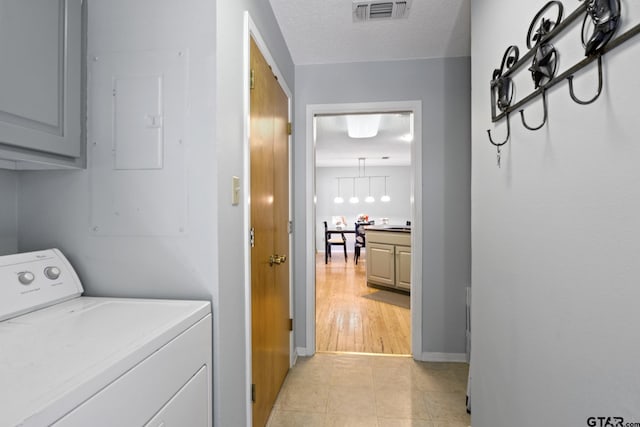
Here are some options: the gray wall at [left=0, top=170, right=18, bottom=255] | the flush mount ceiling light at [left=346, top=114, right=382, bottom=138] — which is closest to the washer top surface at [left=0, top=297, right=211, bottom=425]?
the gray wall at [left=0, top=170, right=18, bottom=255]

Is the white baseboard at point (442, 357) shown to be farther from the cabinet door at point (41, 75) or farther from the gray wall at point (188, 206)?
the cabinet door at point (41, 75)

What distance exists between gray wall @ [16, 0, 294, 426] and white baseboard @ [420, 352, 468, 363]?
68.3 inches

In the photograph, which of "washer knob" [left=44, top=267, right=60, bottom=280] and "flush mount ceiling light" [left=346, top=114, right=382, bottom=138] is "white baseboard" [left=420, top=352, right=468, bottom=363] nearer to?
"washer knob" [left=44, top=267, right=60, bottom=280]

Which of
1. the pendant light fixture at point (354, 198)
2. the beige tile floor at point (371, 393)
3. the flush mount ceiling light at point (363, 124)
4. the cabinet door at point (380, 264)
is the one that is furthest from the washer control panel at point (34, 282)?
the pendant light fixture at point (354, 198)

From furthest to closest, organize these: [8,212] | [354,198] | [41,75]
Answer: [354,198]
[8,212]
[41,75]

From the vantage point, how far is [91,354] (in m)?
0.67

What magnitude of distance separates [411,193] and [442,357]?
1333mm

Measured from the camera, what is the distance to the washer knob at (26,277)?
3.16 ft

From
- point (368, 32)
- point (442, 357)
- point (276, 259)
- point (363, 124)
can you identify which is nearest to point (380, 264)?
point (363, 124)

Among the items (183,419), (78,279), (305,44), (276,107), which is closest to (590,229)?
(183,419)

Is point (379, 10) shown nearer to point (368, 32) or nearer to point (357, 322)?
point (368, 32)

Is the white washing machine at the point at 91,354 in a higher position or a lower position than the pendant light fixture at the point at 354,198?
lower

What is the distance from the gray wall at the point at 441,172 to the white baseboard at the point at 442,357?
0.03 m

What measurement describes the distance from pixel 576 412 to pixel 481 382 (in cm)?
72
